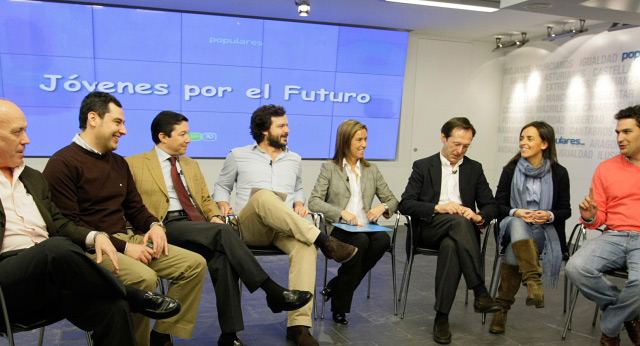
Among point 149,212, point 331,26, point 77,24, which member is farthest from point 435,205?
point 77,24

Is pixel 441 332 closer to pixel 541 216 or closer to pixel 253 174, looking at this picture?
pixel 541 216

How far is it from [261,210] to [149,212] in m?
0.66

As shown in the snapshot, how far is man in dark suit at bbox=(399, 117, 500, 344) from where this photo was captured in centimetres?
357

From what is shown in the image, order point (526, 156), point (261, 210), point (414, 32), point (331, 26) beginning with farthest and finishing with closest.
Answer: point (414, 32), point (331, 26), point (526, 156), point (261, 210)

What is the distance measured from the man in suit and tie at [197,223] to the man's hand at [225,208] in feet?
0.46

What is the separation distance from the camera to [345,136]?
4.07 metres

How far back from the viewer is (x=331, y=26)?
728 centimetres

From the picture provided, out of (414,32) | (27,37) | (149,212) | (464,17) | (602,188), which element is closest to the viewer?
(149,212)

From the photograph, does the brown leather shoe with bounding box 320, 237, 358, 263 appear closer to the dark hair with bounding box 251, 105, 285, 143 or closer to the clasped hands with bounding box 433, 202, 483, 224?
the clasped hands with bounding box 433, 202, 483, 224

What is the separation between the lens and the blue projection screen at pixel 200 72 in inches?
245

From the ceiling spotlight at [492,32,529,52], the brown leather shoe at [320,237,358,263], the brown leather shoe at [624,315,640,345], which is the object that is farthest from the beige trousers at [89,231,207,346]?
the ceiling spotlight at [492,32,529,52]

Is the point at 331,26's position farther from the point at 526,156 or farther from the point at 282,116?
the point at 526,156

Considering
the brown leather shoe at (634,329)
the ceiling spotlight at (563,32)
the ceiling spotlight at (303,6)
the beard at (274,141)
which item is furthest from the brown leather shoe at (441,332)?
the ceiling spotlight at (563,32)

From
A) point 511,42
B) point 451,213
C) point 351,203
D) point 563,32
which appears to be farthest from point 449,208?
point 511,42
